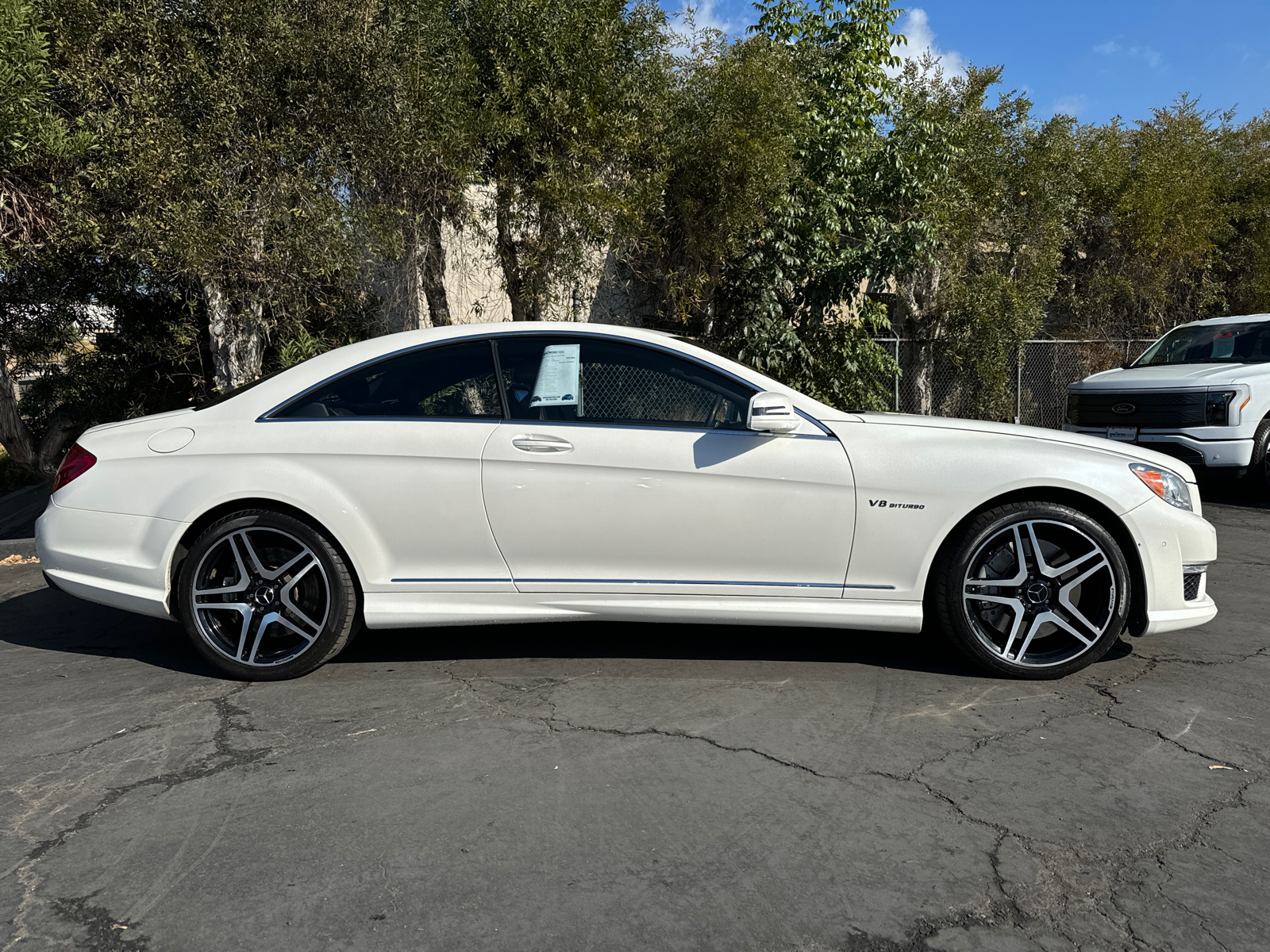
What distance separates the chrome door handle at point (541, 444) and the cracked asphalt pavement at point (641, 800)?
3.34 ft

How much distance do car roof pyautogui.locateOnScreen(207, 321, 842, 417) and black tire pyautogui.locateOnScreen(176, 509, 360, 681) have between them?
1.76ft

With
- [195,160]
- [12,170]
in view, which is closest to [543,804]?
[195,160]

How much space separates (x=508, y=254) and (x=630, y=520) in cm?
673

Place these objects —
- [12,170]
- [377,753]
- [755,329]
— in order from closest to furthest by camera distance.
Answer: [377,753] < [12,170] < [755,329]

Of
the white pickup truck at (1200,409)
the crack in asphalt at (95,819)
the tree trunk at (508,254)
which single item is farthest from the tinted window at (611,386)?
the white pickup truck at (1200,409)

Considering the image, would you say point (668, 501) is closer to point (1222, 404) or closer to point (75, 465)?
point (75, 465)

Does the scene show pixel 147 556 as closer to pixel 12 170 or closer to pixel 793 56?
pixel 12 170

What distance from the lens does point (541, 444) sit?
13.9ft

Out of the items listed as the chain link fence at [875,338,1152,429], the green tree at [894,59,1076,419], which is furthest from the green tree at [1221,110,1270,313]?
the green tree at [894,59,1076,419]

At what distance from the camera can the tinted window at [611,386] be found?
4293mm

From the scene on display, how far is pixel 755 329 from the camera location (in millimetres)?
11203

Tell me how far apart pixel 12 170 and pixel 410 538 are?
581 centimetres

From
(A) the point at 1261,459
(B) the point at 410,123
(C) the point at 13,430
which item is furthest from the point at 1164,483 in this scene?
(C) the point at 13,430

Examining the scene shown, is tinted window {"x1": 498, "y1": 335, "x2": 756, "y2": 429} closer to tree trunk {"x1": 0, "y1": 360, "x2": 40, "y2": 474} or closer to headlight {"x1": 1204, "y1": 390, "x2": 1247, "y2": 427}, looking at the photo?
tree trunk {"x1": 0, "y1": 360, "x2": 40, "y2": 474}
